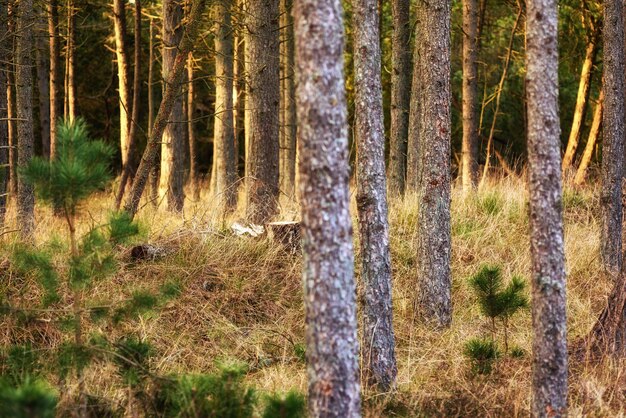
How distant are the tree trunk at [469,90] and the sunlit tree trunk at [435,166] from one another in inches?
215

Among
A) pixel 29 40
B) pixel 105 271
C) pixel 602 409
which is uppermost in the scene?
pixel 29 40

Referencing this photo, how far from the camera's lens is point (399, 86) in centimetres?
1314

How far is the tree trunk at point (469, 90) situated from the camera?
13227 millimetres

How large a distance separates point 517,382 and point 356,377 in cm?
216

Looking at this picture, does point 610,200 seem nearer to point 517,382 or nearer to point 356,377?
point 517,382

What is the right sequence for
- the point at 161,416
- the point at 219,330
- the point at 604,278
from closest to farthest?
the point at 161,416 < the point at 219,330 < the point at 604,278

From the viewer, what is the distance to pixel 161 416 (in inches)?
189

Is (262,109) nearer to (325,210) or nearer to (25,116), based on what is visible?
(25,116)

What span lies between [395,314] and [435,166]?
5.08ft

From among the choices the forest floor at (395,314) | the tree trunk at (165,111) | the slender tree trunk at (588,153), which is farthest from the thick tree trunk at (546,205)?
the slender tree trunk at (588,153)

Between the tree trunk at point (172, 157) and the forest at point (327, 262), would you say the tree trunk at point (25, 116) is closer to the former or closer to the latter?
the forest at point (327, 262)

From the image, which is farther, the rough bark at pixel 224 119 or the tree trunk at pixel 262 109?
the rough bark at pixel 224 119

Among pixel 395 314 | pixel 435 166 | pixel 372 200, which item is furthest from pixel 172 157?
pixel 372 200

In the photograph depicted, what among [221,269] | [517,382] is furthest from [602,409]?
[221,269]
